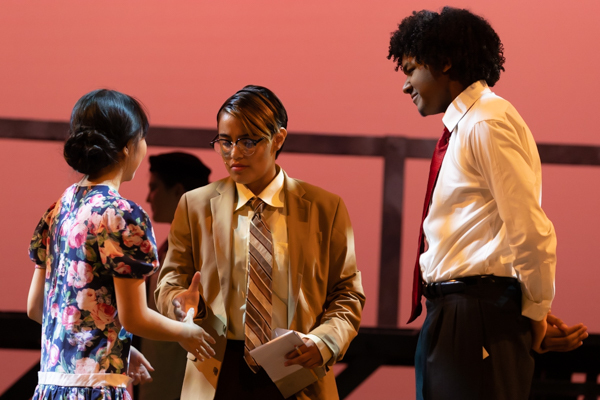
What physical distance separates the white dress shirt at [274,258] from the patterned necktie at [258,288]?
2cm

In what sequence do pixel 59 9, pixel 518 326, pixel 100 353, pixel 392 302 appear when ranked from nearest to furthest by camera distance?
pixel 100 353
pixel 518 326
pixel 392 302
pixel 59 9

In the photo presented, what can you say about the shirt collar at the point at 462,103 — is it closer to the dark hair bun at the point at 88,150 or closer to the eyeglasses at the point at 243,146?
the eyeglasses at the point at 243,146

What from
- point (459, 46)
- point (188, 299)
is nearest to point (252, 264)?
point (188, 299)

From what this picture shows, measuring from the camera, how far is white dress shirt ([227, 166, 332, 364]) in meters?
1.93

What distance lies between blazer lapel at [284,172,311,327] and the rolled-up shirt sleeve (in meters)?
0.56

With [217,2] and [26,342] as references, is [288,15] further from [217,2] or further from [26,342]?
[26,342]

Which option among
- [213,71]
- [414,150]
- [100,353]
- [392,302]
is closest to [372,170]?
[414,150]

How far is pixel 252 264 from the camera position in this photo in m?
1.94

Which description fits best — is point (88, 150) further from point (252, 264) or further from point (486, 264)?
point (486, 264)

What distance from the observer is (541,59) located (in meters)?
3.59

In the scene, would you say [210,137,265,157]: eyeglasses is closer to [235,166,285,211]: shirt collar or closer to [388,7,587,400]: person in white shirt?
[235,166,285,211]: shirt collar

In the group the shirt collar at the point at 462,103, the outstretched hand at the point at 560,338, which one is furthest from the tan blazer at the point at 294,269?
the outstretched hand at the point at 560,338

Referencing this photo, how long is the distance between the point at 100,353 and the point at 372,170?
2.24 metres

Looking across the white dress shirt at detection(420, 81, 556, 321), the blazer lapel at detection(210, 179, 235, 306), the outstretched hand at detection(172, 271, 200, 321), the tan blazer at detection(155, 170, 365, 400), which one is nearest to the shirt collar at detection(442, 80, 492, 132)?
the white dress shirt at detection(420, 81, 556, 321)
